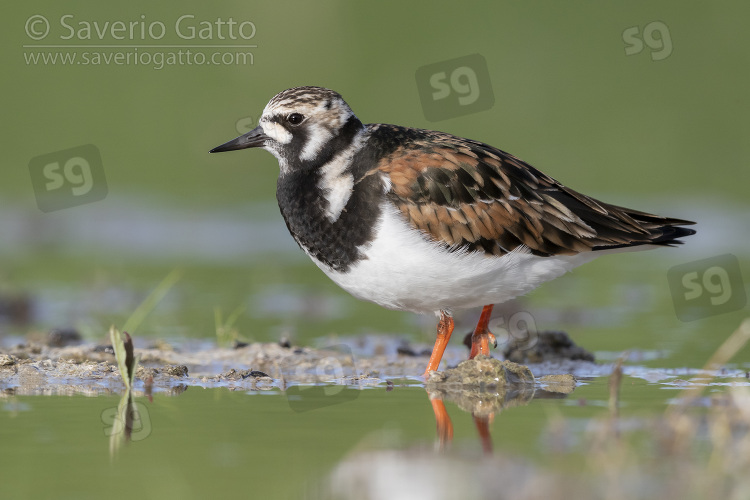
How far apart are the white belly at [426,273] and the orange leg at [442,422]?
3.09 feet

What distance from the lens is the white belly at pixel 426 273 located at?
718 cm

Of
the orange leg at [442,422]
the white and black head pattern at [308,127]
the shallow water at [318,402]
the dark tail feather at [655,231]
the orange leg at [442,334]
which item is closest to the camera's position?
the shallow water at [318,402]

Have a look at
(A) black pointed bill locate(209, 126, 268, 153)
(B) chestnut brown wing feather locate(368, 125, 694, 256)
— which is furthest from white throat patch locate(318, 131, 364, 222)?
(A) black pointed bill locate(209, 126, 268, 153)

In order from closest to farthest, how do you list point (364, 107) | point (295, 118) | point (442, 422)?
point (442, 422) → point (295, 118) → point (364, 107)

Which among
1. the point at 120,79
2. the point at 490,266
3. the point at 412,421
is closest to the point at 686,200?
the point at 120,79

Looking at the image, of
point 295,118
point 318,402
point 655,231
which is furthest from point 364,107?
point 318,402

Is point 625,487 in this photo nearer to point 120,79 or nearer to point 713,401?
point 713,401

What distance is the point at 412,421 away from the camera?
6.01 m

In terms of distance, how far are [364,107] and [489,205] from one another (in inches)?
361

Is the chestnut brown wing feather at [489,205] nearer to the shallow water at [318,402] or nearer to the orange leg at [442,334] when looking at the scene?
the orange leg at [442,334]

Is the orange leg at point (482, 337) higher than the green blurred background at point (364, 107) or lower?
lower

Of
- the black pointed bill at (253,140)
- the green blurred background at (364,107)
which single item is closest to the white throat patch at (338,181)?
the black pointed bill at (253,140)

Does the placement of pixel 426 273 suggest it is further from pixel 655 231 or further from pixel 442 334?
pixel 655 231

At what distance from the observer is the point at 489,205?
7633 mm
